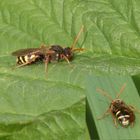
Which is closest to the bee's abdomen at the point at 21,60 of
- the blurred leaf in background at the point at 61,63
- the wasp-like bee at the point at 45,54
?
the wasp-like bee at the point at 45,54

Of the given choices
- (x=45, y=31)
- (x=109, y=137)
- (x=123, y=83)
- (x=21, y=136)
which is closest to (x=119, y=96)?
(x=123, y=83)

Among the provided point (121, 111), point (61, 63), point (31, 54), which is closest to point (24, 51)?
point (31, 54)

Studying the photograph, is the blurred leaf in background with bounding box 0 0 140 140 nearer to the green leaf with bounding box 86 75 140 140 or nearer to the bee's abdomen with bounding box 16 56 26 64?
the bee's abdomen with bounding box 16 56 26 64

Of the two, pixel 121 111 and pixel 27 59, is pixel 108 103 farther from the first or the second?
pixel 27 59

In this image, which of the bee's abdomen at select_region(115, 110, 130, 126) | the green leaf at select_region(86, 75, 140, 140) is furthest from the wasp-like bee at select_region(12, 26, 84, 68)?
the green leaf at select_region(86, 75, 140, 140)

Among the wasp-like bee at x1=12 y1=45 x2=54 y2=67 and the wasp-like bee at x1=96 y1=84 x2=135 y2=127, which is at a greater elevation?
the wasp-like bee at x1=96 y1=84 x2=135 y2=127

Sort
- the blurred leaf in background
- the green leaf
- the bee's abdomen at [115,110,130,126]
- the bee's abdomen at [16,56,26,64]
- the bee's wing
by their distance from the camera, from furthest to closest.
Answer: the bee's wing < the bee's abdomen at [16,56,26,64] < the blurred leaf in background < the bee's abdomen at [115,110,130,126] < the green leaf

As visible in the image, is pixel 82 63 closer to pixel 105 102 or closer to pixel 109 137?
pixel 105 102
